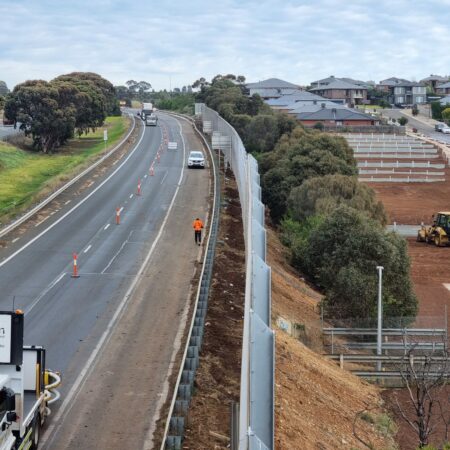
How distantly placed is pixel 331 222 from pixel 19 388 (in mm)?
19520

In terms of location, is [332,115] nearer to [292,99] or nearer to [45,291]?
[292,99]

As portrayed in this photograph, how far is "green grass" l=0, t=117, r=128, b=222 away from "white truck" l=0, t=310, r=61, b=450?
25382 mm

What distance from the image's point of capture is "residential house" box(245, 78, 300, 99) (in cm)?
18188

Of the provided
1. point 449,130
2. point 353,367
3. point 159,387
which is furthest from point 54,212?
point 449,130

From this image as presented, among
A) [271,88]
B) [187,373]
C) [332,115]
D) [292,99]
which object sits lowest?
[187,373]

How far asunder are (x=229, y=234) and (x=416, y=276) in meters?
11.1

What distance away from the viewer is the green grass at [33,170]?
47.8 m

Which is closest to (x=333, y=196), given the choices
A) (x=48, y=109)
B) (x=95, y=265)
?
(x=95, y=265)

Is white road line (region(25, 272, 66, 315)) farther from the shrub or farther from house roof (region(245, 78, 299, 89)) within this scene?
house roof (region(245, 78, 299, 89))

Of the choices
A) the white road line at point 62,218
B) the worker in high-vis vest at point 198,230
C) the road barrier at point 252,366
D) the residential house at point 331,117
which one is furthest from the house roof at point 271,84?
the road barrier at point 252,366

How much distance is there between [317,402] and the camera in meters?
18.5

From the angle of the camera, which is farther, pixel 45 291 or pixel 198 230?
pixel 198 230

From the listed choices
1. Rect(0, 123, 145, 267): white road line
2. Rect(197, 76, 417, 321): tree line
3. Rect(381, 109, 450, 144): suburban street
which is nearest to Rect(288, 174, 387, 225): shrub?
Rect(197, 76, 417, 321): tree line

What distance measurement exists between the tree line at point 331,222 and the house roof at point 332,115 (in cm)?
5229
